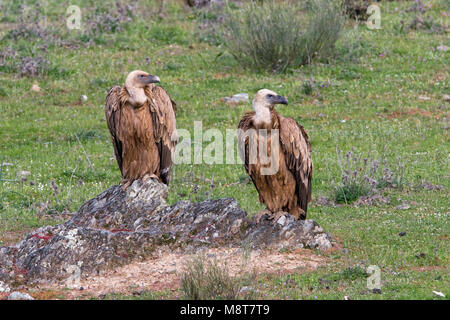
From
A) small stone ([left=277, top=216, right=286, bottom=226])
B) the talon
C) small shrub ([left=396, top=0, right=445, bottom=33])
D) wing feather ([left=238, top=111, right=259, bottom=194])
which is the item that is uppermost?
wing feather ([left=238, top=111, right=259, bottom=194])

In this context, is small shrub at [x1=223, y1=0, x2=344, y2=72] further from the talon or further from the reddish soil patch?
the talon

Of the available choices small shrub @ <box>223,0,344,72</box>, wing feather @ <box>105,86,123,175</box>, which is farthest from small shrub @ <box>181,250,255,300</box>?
small shrub @ <box>223,0,344,72</box>

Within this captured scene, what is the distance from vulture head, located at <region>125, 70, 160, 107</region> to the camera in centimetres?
945

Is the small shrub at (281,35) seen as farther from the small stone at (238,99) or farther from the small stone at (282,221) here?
the small stone at (282,221)

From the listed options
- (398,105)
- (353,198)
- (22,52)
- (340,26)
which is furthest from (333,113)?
(22,52)

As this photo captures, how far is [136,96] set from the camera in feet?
31.2

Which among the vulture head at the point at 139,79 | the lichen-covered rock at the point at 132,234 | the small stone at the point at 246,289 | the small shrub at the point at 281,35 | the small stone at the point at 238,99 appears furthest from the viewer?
the small shrub at the point at 281,35

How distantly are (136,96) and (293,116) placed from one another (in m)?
6.46

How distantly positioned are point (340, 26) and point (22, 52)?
21.8 feet

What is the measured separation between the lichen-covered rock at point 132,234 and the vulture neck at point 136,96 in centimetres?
95

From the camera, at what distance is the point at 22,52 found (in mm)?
18172

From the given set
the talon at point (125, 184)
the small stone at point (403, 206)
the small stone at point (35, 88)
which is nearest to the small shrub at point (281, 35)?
the small stone at point (35, 88)

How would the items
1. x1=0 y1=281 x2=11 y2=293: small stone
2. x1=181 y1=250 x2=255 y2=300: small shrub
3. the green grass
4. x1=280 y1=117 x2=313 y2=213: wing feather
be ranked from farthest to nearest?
x1=280 y1=117 x2=313 y2=213: wing feather, the green grass, x1=0 y1=281 x2=11 y2=293: small stone, x1=181 y1=250 x2=255 y2=300: small shrub

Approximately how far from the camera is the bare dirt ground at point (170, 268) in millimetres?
7785
